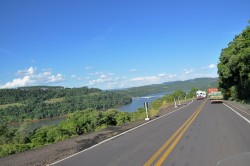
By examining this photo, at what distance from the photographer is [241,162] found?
7.09 m

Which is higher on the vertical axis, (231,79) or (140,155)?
(231,79)

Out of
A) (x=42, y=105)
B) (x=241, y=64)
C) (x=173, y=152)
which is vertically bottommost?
(x=173, y=152)

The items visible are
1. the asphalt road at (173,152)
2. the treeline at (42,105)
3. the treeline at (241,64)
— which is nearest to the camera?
the asphalt road at (173,152)

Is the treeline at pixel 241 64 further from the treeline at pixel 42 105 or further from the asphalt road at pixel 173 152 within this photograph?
the treeline at pixel 42 105

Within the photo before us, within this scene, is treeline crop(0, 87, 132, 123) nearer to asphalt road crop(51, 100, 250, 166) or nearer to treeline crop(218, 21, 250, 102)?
treeline crop(218, 21, 250, 102)

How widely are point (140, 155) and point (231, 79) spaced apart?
144ft

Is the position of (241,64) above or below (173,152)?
above

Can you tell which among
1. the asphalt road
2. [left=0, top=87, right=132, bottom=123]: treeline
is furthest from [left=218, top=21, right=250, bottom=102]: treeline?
[left=0, top=87, right=132, bottom=123]: treeline

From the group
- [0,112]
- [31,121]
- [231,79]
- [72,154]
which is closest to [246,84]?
[231,79]

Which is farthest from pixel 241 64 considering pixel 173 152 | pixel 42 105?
pixel 42 105

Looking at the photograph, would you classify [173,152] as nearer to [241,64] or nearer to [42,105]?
[241,64]

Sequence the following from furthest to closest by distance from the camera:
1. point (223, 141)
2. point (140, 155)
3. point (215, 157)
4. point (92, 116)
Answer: point (92, 116) → point (223, 141) → point (140, 155) → point (215, 157)

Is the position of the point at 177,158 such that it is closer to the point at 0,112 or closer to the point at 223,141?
the point at 223,141

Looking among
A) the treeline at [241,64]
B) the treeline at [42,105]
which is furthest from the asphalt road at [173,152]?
the treeline at [42,105]
